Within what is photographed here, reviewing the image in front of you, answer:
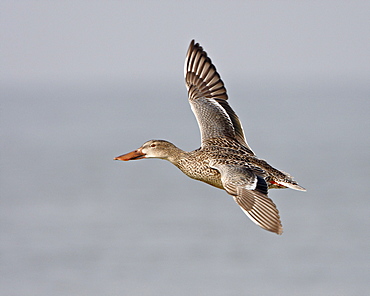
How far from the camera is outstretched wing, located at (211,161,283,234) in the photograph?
34.6ft

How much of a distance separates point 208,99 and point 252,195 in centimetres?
396

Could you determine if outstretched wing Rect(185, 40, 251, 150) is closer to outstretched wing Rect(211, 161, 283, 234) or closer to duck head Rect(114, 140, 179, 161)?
duck head Rect(114, 140, 179, 161)

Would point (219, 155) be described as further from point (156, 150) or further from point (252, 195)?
point (252, 195)

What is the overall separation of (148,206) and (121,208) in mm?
2127

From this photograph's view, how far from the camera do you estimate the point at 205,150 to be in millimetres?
12906

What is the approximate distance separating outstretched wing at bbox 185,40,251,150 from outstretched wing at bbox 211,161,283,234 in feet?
6.52

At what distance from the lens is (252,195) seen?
10.9 metres

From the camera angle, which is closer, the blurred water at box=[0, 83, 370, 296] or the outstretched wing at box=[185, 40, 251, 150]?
the outstretched wing at box=[185, 40, 251, 150]

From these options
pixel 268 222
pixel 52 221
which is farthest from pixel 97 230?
pixel 268 222

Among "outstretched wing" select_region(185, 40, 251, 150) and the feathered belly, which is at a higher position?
"outstretched wing" select_region(185, 40, 251, 150)

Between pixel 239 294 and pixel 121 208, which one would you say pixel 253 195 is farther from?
pixel 121 208

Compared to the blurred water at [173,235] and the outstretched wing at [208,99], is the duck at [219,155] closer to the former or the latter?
the outstretched wing at [208,99]

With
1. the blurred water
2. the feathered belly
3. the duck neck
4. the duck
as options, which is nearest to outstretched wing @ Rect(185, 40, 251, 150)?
the duck

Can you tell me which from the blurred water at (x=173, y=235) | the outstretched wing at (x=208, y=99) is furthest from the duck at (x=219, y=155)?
the blurred water at (x=173, y=235)
